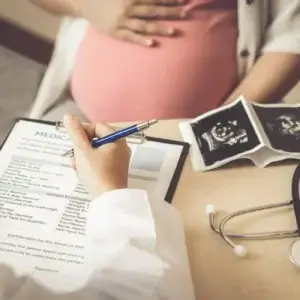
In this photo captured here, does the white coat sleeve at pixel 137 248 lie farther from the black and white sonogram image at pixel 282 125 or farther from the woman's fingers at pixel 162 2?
the woman's fingers at pixel 162 2

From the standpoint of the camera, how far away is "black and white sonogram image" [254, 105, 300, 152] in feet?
2.93

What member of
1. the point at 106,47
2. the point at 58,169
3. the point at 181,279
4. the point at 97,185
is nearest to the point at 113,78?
the point at 106,47

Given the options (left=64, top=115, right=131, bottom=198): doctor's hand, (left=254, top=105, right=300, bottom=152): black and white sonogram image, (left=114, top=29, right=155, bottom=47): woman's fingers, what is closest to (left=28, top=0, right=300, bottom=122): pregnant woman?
(left=114, top=29, right=155, bottom=47): woman's fingers

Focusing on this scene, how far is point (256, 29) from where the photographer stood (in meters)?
1.16

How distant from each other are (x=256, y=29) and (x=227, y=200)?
1.44 ft

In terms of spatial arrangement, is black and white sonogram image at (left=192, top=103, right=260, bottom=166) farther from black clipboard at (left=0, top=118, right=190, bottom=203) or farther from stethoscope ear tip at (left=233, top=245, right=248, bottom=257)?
stethoscope ear tip at (left=233, top=245, right=248, bottom=257)

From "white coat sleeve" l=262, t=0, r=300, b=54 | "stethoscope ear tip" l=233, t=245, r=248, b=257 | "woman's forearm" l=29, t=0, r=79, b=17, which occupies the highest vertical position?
"white coat sleeve" l=262, t=0, r=300, b=54

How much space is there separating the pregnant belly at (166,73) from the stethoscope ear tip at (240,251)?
0.43 metres

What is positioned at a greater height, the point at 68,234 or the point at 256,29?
the point at 256,29

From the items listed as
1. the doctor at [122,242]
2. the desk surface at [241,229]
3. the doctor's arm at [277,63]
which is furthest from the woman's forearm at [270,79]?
the doctor at [122,242]

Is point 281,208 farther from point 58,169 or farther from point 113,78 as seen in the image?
point 113,78

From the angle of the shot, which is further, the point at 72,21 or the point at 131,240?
the point at 72,21

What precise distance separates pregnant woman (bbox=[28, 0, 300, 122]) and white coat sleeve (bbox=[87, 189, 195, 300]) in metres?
0.40

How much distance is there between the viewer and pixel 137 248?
26.9 inches
